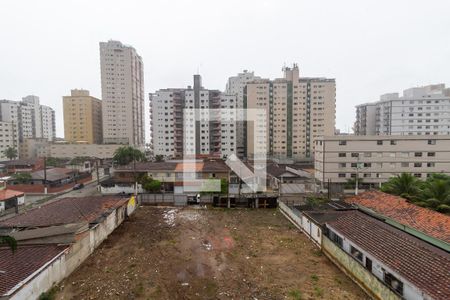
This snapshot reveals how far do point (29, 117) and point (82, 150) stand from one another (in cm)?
4519

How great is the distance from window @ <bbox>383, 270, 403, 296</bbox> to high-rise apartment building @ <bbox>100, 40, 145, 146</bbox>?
8510 cm

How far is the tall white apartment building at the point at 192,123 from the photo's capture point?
2793 inches

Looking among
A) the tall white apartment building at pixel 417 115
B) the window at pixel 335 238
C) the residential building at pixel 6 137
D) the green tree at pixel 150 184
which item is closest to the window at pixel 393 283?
the window at pixel 335 238

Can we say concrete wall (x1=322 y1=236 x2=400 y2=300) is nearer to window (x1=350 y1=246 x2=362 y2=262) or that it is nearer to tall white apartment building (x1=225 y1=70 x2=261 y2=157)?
window (x1=350 y1=246 x2=362 y2=262)

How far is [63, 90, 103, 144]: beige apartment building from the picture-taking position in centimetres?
8600

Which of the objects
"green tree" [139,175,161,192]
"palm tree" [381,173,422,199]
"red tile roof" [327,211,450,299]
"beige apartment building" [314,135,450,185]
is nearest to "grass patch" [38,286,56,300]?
"red tile roof" [327,211,450,299]

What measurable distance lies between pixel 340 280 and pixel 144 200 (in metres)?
23.0

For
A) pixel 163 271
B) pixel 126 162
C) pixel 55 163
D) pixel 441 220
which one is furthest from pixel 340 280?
pixel 55 163

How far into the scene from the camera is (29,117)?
3939 inches

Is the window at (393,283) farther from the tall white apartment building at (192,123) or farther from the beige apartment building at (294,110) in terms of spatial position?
the beige apartment building at (294,110)

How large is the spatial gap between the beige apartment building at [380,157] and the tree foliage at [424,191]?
1315 centimetres

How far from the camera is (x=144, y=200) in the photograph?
3019 cm

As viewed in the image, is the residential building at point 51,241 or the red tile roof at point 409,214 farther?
the red tile roof at point 409,214

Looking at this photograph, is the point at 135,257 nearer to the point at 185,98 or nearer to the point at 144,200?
the point at 144,200
